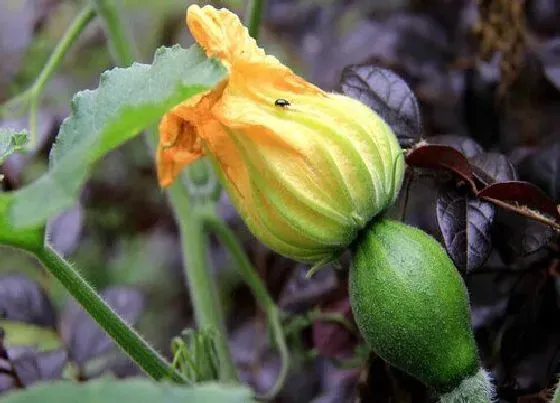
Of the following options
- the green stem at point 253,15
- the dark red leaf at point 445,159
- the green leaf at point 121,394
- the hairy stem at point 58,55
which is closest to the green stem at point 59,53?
the hairy stem at point 58,55

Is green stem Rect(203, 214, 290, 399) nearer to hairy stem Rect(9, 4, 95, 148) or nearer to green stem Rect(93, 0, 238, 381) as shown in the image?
green stem Rect(93, 0, 238, 381)

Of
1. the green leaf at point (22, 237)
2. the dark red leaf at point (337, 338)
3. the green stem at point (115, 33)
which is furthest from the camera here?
the green stem at point (115, 33)

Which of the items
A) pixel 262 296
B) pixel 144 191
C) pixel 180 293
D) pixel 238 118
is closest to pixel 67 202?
pixel 238 118

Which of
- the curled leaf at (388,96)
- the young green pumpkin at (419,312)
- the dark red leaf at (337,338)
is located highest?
the curled leaf at (388,96)

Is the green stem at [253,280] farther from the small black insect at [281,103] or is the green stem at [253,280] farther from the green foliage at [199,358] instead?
the small black insect at [281,103]

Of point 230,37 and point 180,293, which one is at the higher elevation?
point 230,37

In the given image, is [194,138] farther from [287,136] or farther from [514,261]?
[514,261]

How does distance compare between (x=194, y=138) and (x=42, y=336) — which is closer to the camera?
(x=194, y=138)
